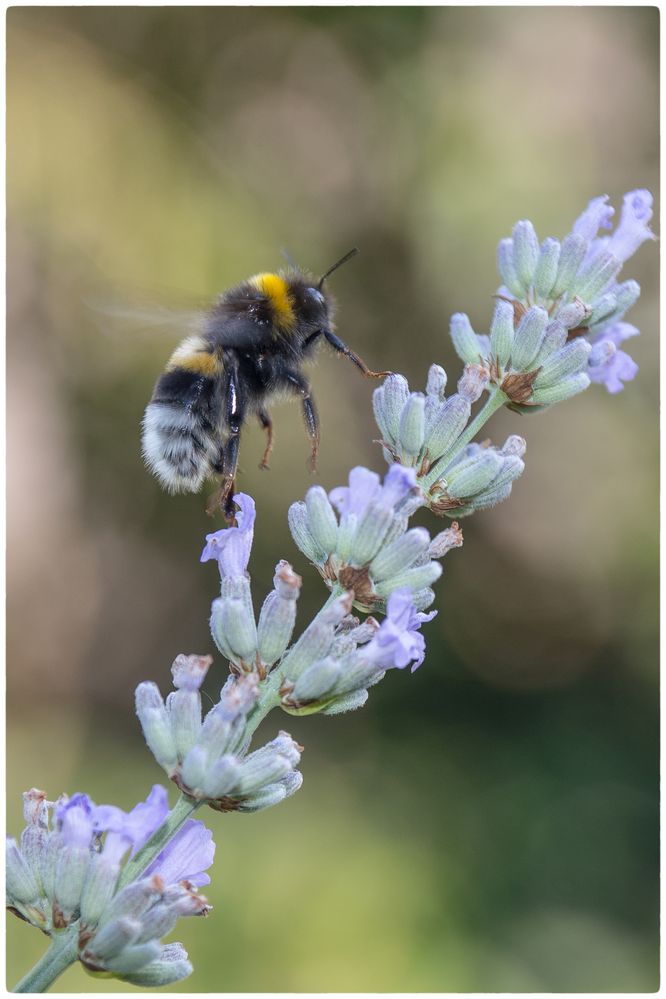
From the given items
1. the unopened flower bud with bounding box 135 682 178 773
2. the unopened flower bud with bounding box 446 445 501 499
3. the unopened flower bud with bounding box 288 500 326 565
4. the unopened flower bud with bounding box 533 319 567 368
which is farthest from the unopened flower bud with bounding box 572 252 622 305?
the unopened flower bud with bounding box 135 682 178 773

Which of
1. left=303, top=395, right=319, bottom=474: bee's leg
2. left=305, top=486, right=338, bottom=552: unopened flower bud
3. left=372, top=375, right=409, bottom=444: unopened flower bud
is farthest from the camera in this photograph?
left=303, top=395, right=319, bottom=474: bee's leg

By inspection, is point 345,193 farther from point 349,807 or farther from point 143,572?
point 349,807

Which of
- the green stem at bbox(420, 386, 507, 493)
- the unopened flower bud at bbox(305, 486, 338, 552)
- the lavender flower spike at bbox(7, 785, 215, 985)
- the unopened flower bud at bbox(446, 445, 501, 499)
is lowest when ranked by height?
the lavender flower spike at bbox(7, 785, 215, 985)

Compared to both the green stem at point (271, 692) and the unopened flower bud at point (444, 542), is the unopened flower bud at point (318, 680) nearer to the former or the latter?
the green stem at point (271, 692)

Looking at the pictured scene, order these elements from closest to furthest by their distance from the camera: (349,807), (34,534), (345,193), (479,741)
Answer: (349,807) < (479,741) < (34,534) < (345,193)

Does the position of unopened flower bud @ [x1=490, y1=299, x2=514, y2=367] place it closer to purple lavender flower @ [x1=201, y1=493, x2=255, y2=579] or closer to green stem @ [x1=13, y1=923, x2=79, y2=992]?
purple lavender flower @ [x1=201, y1=493, x2=255, y2=579]

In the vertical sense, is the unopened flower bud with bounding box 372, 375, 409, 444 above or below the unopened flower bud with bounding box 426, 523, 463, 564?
above

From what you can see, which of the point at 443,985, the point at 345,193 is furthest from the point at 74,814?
the point at 345,193

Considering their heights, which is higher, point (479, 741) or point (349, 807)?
point (479, 741)
